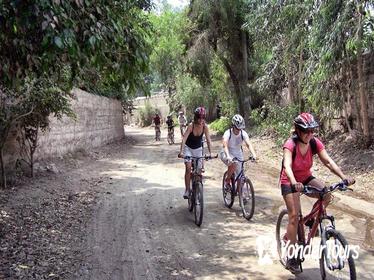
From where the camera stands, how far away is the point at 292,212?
4.82 m

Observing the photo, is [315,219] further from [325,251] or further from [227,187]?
[227,187]

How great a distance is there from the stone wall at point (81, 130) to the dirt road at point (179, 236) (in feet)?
8.07

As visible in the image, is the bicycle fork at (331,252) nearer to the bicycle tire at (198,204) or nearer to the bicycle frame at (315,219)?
the bicycle frame at (315,219)

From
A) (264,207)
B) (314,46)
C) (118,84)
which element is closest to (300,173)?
(118,84)

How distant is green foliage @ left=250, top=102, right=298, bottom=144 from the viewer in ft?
54.1

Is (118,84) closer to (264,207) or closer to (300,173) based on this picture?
(300,173)

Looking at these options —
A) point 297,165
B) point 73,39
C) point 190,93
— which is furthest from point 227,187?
point 190,93

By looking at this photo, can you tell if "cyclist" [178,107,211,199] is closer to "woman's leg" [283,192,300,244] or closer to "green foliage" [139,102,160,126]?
"woman's leg" [283,192,300,244]

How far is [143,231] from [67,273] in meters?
1.89

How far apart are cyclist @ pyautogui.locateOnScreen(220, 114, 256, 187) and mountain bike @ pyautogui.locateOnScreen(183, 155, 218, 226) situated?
392 mm

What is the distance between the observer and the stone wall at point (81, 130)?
1239cm

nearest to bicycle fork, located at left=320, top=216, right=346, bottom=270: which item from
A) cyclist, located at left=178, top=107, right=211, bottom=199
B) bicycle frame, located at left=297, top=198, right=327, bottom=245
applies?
bicycle frame, located at left=297, top=198, right=327, bottom=245

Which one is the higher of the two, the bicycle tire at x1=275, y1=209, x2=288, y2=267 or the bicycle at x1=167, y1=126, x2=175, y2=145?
the bicycle at x1=167, y1=126, x2=175, y2=145

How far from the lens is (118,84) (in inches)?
243
